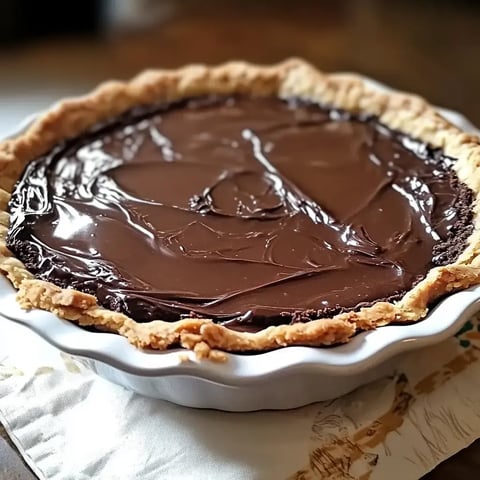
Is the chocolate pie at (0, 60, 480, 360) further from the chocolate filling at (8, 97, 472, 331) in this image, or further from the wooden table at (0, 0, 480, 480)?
the wooden table at (0, 0, 480, 480)

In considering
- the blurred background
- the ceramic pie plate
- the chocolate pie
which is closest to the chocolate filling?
the chocolate pie

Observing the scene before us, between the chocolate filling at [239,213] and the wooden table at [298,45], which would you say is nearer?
the chocolate filling at [239,213]

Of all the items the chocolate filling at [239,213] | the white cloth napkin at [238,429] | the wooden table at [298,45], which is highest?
the chocolate filling at [239,213]

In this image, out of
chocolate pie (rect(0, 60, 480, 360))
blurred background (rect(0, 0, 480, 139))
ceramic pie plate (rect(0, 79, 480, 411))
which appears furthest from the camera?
blurred background (rect(0, 0, 480, 139))

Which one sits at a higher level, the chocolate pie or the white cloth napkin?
the chocolate pie

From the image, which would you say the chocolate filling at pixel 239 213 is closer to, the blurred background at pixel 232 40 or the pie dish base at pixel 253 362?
the pie dish base at pixel 253 362

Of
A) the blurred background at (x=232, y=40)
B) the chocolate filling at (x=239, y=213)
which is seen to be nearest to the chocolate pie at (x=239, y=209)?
the chocolate filling at (x=239, y=213)

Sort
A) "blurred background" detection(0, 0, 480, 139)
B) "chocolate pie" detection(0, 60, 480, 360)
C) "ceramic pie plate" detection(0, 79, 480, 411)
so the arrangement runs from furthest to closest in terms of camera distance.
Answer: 1. "blurred background" detection(0, 0, 480, 139)
2. "chocolate pie" detection(0, 60, 480, 360)
3. "ceramic pie plate" detection(0, 79, 480, 411)
